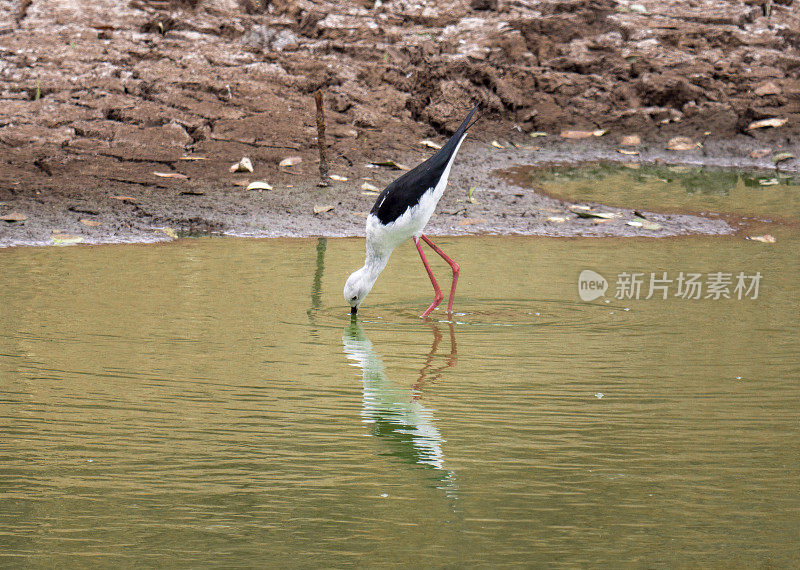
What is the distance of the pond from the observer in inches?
127

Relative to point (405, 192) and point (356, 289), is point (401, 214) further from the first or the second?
point (356, 289)

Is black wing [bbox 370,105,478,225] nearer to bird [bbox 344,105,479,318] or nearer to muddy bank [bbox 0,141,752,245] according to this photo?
bird [bbox 344,105,479,318]

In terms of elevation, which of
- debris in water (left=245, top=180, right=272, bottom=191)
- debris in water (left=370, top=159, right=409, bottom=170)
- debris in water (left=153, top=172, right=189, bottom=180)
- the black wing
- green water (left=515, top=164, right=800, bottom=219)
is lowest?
debris in water (left=153, top=172, right=189, bottom=180)

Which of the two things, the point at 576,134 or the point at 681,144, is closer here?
the point at 681,144

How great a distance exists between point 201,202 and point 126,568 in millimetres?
6537

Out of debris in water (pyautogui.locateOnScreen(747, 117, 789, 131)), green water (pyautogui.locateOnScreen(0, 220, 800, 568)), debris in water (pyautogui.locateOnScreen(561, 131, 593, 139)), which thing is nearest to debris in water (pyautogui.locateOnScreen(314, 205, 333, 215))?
green water (pyautogui.locateOnScreen(0, 220, 800, 568))

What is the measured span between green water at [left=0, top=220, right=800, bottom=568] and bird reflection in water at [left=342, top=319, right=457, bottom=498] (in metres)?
0.02

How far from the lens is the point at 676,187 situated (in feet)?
34.3

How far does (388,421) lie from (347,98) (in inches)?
315

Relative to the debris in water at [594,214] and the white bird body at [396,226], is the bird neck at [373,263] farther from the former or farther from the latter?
the debris in water at [594,214]

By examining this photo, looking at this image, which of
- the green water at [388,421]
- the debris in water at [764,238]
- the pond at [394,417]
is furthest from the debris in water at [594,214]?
the green water at [388,421]

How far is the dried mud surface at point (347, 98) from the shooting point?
9227 millimetres

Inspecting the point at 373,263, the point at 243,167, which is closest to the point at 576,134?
the point at 243,167

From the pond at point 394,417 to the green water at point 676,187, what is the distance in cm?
223
